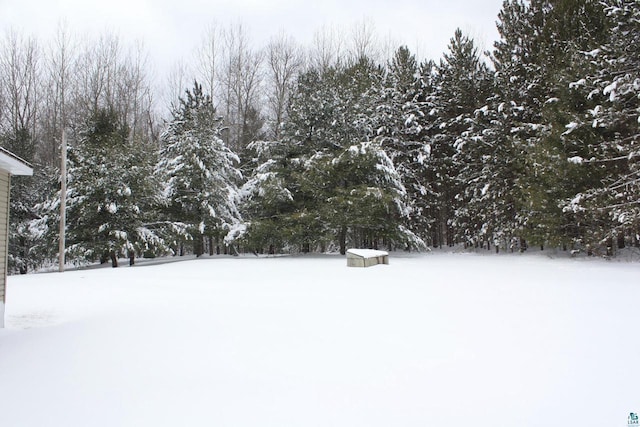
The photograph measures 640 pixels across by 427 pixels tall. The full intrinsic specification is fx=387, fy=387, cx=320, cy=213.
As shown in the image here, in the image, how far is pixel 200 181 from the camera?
18.3 metres

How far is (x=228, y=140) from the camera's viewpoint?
26.6 meters

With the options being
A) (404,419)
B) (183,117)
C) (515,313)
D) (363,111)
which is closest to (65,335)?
(404,419)

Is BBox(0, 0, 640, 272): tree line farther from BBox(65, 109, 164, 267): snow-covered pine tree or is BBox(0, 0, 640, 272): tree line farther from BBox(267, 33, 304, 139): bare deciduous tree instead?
BBox(267, 33, 304, 139): bare deciduous tree

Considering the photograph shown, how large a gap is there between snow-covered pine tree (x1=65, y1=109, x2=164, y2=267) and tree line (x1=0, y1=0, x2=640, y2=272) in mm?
65

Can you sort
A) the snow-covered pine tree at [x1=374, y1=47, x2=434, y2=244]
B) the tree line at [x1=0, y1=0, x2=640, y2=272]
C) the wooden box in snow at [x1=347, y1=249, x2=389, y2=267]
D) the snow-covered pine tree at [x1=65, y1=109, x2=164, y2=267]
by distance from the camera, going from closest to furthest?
the wooden box in snow at [x1=347, y1=249, x2=389, y2=267] → the tree line at [x1=0, y1=0, x2=640, y2=272] → the snow-covered pine tree at [x1=65, y1=109, x2=164, y2=267] → the snow-covered pine tree at [x1=374, y1=47, x2=434, y2=244]

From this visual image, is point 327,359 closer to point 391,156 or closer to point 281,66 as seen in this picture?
point 391,156

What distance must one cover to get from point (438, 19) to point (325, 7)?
288 inches

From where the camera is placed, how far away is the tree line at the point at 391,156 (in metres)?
12.5

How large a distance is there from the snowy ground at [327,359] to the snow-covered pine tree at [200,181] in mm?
10475

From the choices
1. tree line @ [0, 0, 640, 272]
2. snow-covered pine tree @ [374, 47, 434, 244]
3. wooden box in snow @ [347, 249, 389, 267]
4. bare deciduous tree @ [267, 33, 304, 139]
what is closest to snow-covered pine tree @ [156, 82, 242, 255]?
tree line @ [0, 0, 640, 272]

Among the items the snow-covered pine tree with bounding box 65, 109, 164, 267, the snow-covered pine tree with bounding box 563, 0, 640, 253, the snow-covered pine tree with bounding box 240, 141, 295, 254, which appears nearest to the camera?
the snow-covered pine tree with bounding box 563, 0, 640, 253

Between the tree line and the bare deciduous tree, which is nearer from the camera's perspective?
the tree line

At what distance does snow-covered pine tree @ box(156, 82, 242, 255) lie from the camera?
1783 centimetres

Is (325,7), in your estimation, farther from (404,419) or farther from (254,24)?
(404,419)
